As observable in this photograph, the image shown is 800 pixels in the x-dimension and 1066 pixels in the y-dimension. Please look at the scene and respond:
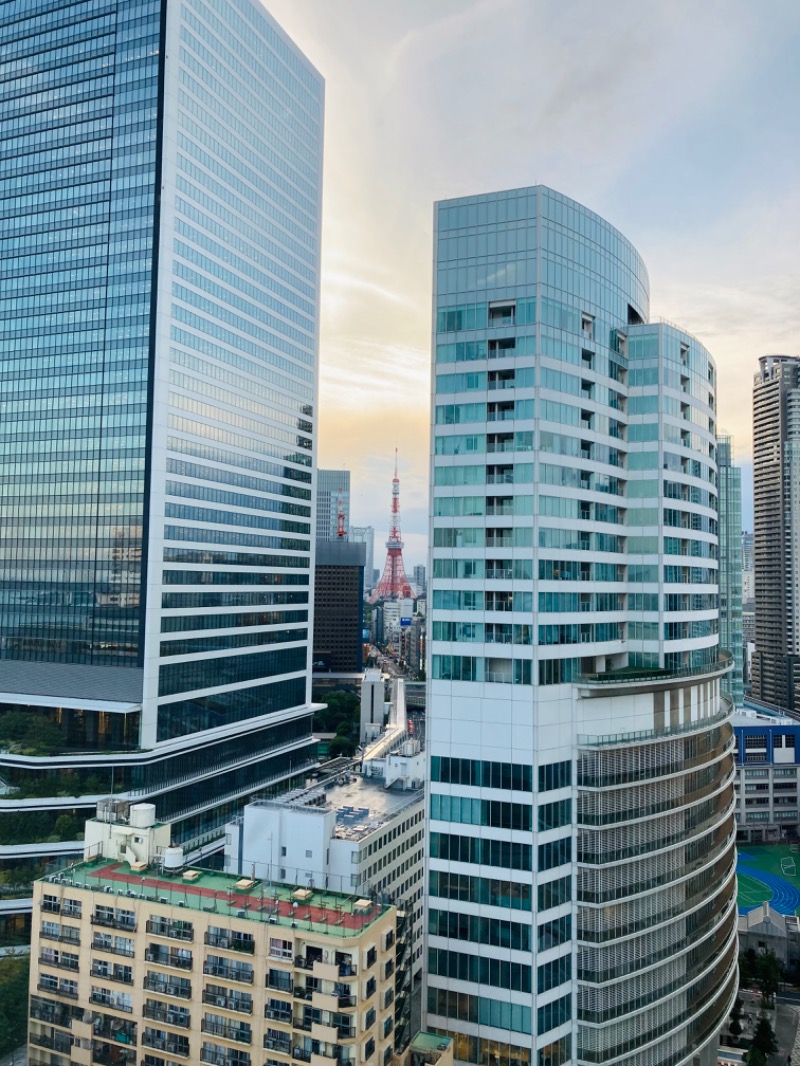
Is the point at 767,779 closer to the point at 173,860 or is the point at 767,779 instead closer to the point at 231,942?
the point at 173,860

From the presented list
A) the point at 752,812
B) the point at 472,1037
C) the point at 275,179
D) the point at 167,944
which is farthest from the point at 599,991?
the point at 275,179

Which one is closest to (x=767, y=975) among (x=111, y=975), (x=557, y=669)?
(x=557, y=669)

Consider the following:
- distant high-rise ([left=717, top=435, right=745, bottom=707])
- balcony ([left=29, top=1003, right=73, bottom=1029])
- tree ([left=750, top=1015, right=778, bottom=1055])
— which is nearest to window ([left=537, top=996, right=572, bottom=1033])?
tree ([left=750, top=1015, right=778, bottom=1055])

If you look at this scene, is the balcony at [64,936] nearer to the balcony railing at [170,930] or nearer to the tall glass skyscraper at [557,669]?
the balcony railing at [170,930]

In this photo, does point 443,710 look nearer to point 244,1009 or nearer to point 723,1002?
point 244,1009

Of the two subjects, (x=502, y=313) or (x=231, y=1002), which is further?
(x=502, y=313)
